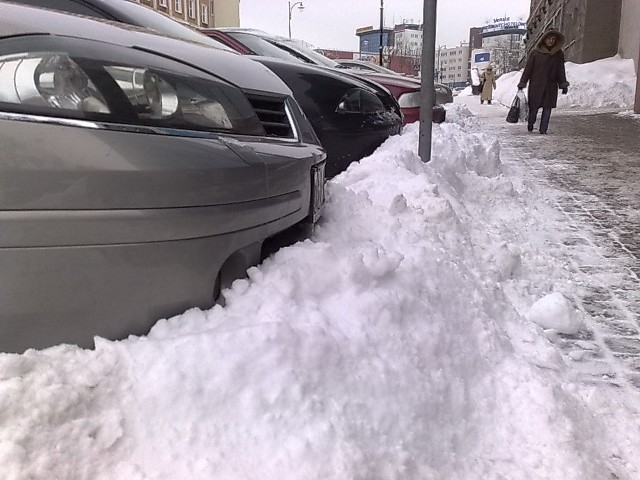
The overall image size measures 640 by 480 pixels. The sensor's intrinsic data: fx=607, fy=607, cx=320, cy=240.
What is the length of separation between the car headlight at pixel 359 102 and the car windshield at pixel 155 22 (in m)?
1.42

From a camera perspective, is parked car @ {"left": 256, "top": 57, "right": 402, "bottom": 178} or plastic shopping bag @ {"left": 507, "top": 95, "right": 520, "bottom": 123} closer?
parked car @ {"left": 256, "top": 57, "right": 402, "bottom": 178}

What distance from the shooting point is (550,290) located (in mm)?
3322

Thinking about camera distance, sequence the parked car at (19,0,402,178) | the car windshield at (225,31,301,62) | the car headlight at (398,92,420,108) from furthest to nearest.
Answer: the car headlight at (398,92,420,108)
the car windshield at (225,31,301,62)
the parked car at (19,0,402,178)

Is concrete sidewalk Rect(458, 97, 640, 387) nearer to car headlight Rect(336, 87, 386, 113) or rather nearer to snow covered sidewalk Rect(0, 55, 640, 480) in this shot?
snow covered sidewalk Rect(0, 55, 640, 480)

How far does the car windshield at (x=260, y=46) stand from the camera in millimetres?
5812

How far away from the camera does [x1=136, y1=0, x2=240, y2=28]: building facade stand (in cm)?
3391

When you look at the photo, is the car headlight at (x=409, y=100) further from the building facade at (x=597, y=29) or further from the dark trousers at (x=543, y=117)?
the building facade at (x=597, y=29)

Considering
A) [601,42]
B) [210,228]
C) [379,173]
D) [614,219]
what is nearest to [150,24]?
[379,173]

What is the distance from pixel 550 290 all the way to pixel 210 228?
2289mm

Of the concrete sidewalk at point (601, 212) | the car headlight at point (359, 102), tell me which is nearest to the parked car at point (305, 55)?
the car headlight at point (359, 102)

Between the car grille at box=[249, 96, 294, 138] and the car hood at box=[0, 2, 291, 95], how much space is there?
0.05 meters

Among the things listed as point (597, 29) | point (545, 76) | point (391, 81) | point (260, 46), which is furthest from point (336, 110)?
point (597, 29)

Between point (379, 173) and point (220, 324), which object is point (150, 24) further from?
point (220, 324)

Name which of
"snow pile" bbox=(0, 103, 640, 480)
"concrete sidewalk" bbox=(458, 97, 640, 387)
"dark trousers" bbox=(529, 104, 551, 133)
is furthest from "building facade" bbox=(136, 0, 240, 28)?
"snow pile" bbox=(0, 103, 640, 480)
